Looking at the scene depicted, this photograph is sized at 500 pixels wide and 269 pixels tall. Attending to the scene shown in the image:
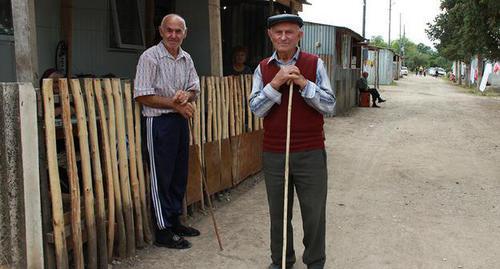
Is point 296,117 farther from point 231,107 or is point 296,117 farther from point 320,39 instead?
point 320,39

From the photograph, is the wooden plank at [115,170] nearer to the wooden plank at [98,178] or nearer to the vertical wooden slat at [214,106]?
the wooden plank at [98,178]

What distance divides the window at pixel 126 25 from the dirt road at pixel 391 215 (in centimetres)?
300

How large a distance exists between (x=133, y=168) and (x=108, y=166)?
332 millimetres

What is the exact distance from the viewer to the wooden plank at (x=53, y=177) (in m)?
3.30

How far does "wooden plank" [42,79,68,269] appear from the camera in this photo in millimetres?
3297

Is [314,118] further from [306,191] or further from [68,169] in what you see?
[68,169]

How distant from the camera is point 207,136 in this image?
18.2ft

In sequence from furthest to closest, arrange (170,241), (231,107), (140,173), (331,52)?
(331,52), (231,107), (170,241), (140,173)

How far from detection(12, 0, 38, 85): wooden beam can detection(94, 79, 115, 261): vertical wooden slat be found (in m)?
0.58

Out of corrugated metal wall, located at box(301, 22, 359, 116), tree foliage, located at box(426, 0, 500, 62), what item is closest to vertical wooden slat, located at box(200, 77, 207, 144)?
corrugated metal wall, located at box(301, 22, 359, 116)

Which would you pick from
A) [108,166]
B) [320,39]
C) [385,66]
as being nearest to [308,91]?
[108,166]

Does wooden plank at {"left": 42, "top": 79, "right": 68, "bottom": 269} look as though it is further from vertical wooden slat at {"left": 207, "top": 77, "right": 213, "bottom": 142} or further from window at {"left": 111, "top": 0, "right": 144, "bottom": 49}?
window at {"left": 111, "top": 0, "right": 144, "bottom": 49}

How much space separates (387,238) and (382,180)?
2.62 meters

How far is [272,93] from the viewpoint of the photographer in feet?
11.0
